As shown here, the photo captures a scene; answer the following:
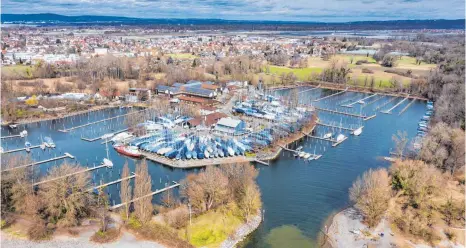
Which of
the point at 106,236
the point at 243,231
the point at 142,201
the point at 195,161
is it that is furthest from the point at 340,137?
the point at 106,236

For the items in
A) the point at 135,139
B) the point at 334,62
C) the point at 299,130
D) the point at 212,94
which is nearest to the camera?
the point at 135,139

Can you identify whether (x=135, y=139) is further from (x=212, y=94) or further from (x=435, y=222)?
(x=435, y=222)

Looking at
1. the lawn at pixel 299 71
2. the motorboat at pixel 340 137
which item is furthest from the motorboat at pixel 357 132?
the lawn at pixel 299 71

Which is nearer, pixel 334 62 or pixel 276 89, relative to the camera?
pixel 276 89

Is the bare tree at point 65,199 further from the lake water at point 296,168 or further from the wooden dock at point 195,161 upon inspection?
the wooden dock at point 195,161

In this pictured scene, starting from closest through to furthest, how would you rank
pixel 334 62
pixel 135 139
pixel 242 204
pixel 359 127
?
pixel 242 204
pixel 135 139
pixel 359 127
pixel 334 62

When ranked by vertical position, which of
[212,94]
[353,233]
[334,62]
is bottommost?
[353,233]

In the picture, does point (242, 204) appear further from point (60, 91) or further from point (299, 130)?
point (60, 91)

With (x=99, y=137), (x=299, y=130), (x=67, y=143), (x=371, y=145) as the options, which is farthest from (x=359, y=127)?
(x=67, y=143)

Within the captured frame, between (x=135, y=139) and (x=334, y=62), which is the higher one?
(x=334, y=62)
